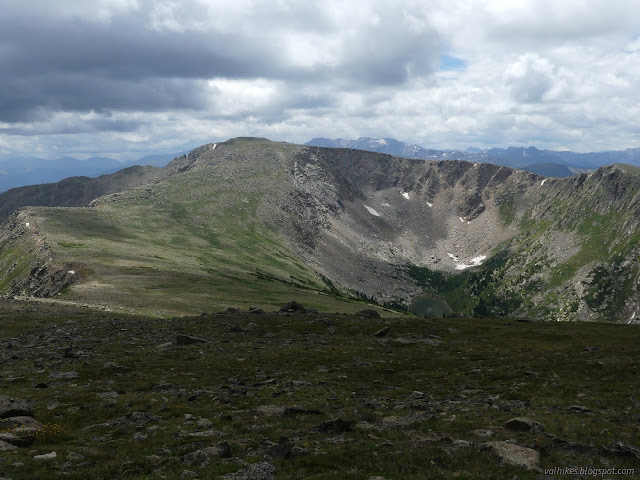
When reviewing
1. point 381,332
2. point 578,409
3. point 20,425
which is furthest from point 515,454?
point 381,332

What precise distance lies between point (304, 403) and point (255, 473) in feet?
36.9

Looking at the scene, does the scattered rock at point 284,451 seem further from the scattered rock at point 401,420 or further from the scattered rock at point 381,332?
the scattered rock at point 381,332

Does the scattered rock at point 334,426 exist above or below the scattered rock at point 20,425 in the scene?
below

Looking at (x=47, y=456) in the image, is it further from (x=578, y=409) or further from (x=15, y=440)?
(x=578, y=409)

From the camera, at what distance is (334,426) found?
2359cm

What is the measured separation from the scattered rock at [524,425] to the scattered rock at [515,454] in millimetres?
3029

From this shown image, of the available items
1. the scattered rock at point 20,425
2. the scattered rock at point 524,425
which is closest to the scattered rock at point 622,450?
the scattered rock at point 524,425

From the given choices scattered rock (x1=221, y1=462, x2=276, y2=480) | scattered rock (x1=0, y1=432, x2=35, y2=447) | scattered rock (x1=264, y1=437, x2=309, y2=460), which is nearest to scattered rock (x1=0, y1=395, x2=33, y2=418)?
scattered rock (x1=0, y1=432, x2=35, y2=447)

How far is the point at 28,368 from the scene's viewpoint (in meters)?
35.5

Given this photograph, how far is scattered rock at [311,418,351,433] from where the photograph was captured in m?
23.5

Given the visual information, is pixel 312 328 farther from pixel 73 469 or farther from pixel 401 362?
pixel 73 469

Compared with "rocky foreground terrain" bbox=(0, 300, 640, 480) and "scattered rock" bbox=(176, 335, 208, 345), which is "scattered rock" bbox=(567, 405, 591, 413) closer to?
"rocky foreground terrain" bbox=(0, 300, 640, 480)

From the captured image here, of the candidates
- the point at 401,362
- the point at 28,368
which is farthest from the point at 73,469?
the point at 401,362

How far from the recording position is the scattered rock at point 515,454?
18562 mm
